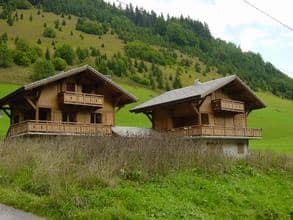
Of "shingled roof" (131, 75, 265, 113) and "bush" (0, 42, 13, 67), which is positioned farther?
"bush" (0, 42, 13, 67)

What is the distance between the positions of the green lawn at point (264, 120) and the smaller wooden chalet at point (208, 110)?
39.5 feet

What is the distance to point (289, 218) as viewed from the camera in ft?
56.2

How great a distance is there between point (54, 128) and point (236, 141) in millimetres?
16407

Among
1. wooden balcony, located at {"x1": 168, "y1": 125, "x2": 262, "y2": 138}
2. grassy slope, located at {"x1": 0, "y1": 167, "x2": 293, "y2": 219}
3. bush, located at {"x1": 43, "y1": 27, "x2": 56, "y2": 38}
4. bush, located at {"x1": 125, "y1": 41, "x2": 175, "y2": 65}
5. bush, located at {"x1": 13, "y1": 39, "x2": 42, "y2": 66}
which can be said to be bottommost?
grassy slope, located at {"x1": 0, "y1": 167, "x2": 293, "y2": 219}

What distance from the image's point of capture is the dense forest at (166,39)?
148375 mm

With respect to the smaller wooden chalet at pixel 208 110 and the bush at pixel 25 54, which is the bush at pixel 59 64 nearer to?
the bush at pixel 25 54

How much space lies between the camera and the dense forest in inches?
5842

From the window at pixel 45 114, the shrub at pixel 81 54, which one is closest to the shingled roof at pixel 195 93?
the window at pixel 45 114

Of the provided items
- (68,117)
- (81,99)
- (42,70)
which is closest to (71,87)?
(81,99)

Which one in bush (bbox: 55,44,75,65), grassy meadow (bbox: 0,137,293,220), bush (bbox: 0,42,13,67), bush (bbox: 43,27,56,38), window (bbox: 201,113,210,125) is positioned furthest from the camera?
bush (bbox: 43,27,56,38)

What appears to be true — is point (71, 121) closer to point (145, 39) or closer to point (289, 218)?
point (289, 218)

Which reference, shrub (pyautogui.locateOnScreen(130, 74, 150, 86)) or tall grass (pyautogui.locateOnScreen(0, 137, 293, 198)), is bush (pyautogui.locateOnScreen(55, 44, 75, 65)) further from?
tall grass (pyautogui.locateOnScreen(0, 137, 293, 198))

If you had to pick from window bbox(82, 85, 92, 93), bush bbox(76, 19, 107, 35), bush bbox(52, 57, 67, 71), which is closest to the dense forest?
bush bbox(76, 19, 107, 35)

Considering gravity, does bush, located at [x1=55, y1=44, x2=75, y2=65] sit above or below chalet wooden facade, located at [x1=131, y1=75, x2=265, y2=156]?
above
